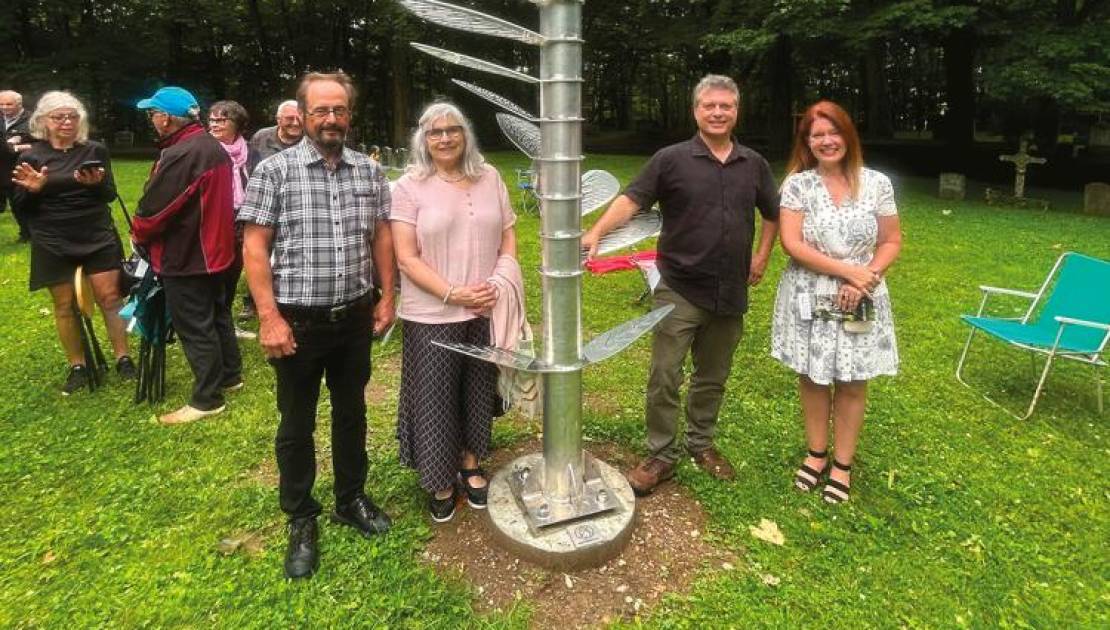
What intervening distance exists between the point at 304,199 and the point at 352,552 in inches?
58.8

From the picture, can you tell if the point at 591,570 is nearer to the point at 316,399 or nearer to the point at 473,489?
the point at 473,489

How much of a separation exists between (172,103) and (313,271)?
2.19 m

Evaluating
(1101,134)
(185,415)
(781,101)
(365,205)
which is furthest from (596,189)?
(1101,134)

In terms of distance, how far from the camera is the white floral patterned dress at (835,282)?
300 centimetres

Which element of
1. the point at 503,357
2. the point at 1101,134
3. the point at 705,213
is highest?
the point at 1101,134

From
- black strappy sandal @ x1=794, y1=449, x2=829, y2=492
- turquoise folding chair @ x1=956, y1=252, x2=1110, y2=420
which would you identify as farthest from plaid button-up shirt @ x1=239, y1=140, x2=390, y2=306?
turquoise folding chair @ x1=956, y1=252, x2=1110, y2=420

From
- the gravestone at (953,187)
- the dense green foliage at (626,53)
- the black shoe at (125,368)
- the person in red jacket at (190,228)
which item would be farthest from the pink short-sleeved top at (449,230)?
the gravestone at (953,187)

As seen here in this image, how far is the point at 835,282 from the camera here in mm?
3059

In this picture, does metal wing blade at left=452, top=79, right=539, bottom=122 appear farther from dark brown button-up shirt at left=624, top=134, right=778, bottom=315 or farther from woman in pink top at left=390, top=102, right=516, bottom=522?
dark brown button-up shirt at left=624, top=134, right=778, bottom=315

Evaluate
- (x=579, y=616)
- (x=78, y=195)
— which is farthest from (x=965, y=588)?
(x=78, y=195)

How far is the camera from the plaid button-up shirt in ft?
8.00

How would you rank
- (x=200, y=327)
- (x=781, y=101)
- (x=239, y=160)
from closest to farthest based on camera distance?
(x=200, y=327) < (x=239, y=160) < (x=781, y=101)

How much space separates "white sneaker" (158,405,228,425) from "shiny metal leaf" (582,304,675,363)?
107 inches

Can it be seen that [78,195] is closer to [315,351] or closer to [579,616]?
[315,351]
